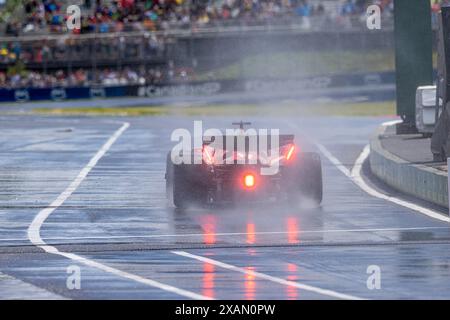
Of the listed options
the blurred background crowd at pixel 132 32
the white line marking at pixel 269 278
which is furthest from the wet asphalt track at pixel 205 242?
the blurred background crowd at pixel 132 32

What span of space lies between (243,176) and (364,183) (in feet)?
20.8

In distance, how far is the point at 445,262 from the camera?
1495 cm

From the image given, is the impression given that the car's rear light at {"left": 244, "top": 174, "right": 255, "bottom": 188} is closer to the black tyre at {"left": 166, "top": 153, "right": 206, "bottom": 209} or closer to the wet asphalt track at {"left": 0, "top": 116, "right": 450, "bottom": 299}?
the wet asphalt track at {"left": 0, "top": 116, "right": 450, "bottom": 299}

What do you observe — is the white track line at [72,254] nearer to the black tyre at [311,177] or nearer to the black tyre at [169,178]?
the black tyre at [169,178]

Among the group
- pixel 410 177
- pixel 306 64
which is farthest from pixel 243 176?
pixel 306 64

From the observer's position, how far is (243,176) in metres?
21.9

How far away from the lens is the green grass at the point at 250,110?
61719 mm

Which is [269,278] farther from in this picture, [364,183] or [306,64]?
[306,64]

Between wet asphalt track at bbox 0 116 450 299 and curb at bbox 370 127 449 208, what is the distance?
2.28 ft

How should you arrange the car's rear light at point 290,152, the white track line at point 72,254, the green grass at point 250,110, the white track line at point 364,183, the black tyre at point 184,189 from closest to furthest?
the white track line at point 72,254 < the white track line at point 364,183 < the black tyre at point 184,189 < the car's rear light at point 290,152 < the green grass at point 250,110

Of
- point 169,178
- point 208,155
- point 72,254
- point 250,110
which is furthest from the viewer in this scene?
point 250,110
